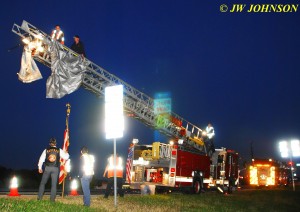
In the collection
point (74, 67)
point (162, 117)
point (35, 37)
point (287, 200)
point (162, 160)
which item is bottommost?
Result: point (287, 200)

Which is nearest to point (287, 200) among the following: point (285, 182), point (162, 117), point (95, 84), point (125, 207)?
point (162, 117)

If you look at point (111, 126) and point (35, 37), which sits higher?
point (35, 37)

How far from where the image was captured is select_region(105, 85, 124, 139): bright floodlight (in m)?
9.99

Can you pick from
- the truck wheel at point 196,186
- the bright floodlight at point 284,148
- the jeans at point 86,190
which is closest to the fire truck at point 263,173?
the bright floodlight at point 284,148

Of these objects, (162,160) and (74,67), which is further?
(162,160)

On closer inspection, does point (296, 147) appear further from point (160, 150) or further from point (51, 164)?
point (51, 164)

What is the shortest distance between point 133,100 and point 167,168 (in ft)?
11.1

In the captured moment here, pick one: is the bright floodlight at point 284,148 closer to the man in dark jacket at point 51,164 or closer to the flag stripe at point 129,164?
the flag stripe at point 129,164

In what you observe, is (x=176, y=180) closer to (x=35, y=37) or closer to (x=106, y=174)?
(x=106, y=174)

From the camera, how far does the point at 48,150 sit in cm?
1035

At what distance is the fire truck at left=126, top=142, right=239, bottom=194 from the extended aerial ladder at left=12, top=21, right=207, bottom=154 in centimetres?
59

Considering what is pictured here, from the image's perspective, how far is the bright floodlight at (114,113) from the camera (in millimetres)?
9992

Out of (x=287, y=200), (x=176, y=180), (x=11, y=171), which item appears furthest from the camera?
(x=11, y=171)

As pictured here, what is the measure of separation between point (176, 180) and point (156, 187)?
945 millimetres
